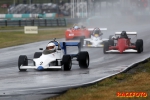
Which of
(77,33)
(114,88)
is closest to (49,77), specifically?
(114,88)

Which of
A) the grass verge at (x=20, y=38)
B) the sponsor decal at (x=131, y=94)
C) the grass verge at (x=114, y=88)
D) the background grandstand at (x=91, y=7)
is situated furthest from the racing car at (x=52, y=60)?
the background grandstand at (x=91, y=7)

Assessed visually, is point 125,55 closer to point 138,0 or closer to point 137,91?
point 137,91

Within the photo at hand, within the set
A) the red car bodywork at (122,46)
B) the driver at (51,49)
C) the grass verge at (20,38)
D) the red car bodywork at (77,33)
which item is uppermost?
the driver at (51,49)

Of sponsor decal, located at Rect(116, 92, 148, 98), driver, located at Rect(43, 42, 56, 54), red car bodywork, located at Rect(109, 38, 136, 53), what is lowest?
red car bodywork, located at Rect(109, 38, 136, 53)

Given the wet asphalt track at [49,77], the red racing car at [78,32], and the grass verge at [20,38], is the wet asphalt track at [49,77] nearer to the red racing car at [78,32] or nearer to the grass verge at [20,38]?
the red racing car at [78,32]

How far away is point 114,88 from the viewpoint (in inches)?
539

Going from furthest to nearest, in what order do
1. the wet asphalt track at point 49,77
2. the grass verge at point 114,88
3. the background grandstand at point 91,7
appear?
the background grandstand at point 91,7, the wet asphalt track at point 49,77, the grass verge at point 114,88

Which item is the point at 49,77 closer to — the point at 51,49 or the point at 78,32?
the point at 51,49

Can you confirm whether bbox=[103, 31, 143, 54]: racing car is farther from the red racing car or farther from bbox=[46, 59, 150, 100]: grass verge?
the red racing car

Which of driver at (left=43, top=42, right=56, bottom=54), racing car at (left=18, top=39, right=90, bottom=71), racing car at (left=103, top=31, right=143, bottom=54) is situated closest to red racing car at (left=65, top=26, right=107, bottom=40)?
racing car at (left=103, top=31, right=143, bottom=54)

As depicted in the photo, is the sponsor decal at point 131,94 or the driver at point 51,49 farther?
the driver at point 51,49

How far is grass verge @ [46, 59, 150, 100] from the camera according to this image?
12123 mm

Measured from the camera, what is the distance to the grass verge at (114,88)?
39.8 ft

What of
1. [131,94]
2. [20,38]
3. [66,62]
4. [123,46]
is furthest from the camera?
[20,38]
